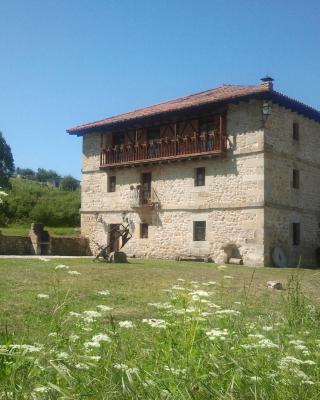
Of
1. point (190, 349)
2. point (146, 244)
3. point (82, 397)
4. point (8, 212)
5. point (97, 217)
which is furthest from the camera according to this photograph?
point (8, 212)

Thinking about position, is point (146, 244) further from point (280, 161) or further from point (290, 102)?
point (290, 102)

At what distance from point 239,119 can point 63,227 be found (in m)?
→ 23.0

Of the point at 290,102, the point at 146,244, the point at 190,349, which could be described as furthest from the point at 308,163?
the point at 190,349

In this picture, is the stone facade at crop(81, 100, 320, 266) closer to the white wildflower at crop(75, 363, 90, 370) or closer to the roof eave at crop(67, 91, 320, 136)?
the roof eave at crop(67, 91, 320, 136)

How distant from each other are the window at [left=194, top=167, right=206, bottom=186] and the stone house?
0.15 feet

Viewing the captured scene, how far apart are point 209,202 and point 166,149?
11.5ft

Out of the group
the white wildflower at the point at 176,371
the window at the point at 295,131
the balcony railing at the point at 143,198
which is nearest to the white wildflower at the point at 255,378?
the white wildflower at the point at 176,371

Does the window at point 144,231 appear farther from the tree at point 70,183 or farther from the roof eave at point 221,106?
the tree at point 70,183

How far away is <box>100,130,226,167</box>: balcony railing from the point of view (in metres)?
20.8

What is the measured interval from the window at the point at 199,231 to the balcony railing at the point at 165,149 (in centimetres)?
313

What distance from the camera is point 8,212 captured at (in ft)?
126

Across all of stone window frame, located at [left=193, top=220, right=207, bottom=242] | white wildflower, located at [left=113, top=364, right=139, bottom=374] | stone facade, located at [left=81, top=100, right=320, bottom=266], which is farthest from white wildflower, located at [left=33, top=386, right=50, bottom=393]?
stone window frame, located at [left=193, top=220, right=207, bottom=242]

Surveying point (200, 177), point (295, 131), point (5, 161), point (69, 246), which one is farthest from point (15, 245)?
point (5, 161)

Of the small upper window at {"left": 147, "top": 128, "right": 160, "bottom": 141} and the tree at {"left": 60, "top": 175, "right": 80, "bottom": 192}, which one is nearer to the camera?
the small upper window at {"left": 147, "top": 128, "right": 160, "bottom": 141}
